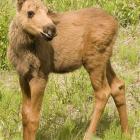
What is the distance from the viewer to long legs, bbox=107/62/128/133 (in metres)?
7.19

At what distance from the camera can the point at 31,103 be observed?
6.41m

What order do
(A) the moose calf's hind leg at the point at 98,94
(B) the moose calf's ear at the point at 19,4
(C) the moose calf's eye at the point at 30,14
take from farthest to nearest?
(A) the moose calf's hind leg at the point at 98,94
(B) the moose calf's ear at the point at 19,4
(C) the moose calf's eye at the point at 30,14

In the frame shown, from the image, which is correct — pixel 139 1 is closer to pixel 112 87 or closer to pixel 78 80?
pixel 78 80

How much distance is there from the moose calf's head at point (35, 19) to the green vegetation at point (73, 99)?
3.79ft

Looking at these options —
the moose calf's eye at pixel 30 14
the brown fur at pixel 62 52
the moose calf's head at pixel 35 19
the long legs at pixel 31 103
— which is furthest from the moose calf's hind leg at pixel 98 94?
the moose calf's eye at pixel 30 14

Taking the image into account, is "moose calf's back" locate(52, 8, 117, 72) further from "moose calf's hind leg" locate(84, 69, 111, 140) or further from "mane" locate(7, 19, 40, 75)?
"mane" locate(7, 19, 40, 75)

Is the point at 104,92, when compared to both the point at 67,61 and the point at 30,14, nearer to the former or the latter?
the point at 67,61

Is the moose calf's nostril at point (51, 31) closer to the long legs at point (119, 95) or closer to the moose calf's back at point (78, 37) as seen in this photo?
the moose calf's back at point (78, 37)

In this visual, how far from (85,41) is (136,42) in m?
3.17

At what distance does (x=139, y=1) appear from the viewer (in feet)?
34.7

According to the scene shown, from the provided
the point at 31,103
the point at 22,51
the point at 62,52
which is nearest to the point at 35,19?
the point at 22,51

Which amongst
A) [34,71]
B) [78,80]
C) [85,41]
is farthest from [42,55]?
[78,80]

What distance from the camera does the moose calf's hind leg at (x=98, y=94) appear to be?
6953mm

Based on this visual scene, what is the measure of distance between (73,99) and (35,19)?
7.61 feet
